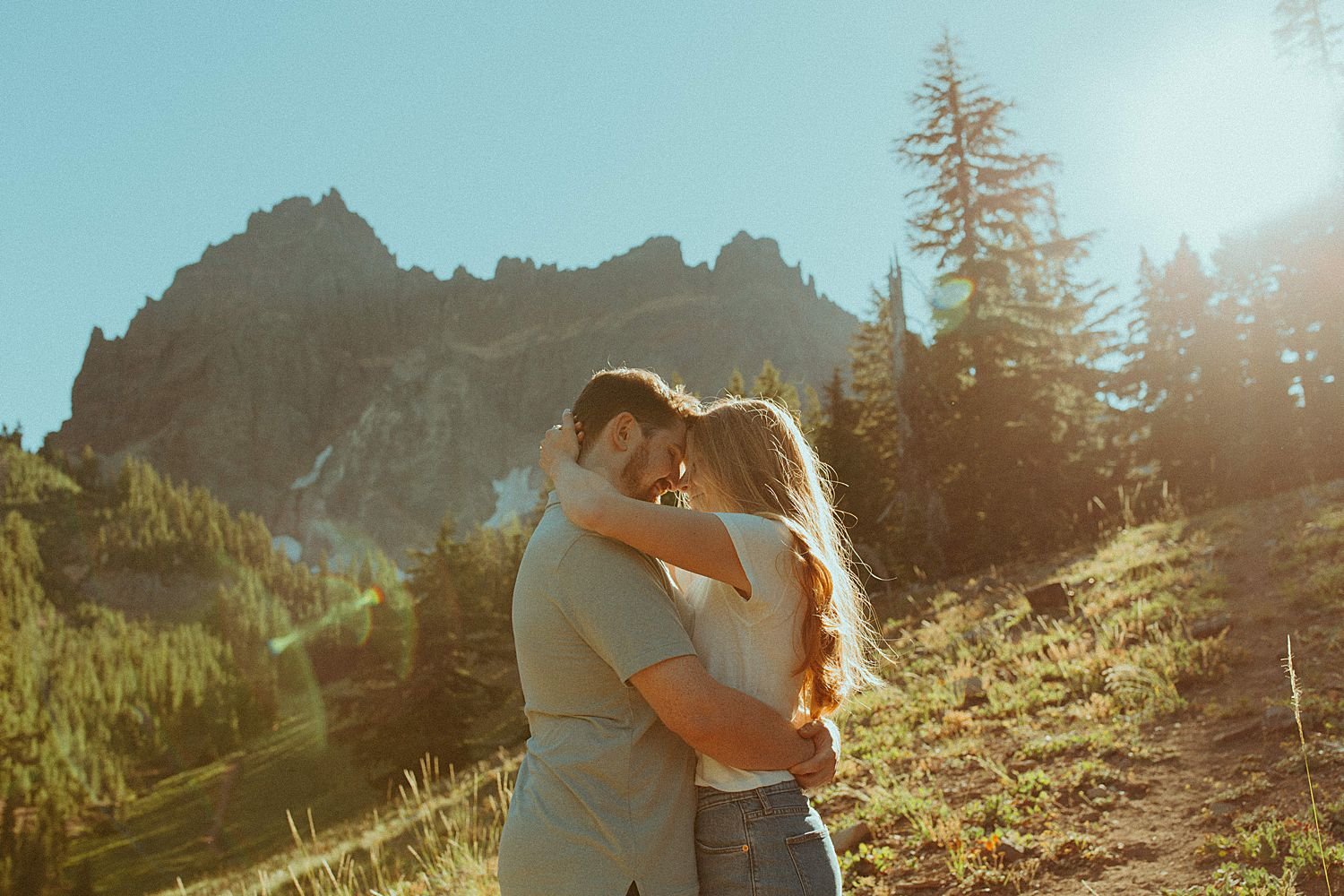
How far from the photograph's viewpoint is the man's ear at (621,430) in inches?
104

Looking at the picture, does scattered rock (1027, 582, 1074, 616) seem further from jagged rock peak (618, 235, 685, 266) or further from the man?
jagged rock peak (618, 235, 685, 266)

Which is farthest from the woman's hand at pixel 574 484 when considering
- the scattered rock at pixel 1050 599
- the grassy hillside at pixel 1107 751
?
the scattered rock at pixel 1050 599

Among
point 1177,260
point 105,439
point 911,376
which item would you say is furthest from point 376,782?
point 105,439

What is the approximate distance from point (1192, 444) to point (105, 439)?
185m

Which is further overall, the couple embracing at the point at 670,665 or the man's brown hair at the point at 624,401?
the man's brown hair at the point at 624,401

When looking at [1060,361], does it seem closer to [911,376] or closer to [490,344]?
[911,376]

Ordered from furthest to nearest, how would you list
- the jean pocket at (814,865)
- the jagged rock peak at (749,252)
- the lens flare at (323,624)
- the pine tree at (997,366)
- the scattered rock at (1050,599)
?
the jagged rock peak at (749,252) → the lens flare at (323,624) → the pine tree at (997,366) → the scattered rock at (1050,599) → the jean pocket at (814,865)

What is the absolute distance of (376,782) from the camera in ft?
75.2

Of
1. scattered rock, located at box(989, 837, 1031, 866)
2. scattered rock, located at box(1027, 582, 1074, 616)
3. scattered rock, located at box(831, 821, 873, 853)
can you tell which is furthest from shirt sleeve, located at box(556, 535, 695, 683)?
scattered rock, located at box(1027, 582, 1074, 616)

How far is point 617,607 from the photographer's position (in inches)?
87.2

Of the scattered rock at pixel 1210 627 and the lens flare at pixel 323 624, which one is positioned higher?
the lens flare at pixel 323 624

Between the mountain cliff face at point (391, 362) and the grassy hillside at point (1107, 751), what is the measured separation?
415ft

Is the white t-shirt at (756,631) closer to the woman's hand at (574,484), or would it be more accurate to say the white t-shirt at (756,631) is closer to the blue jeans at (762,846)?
the blue jeans at (762,846)

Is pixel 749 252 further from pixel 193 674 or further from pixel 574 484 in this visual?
pixel 574 484
